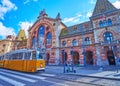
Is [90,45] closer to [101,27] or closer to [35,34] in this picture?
[101,27]

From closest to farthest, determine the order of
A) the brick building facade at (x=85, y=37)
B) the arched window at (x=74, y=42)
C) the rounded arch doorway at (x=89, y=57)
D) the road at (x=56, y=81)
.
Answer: the road at (x=56, y=81)
the brick building facade at (x=85, y=37)
the rounded arch doorway at (x=89, y=57)
the arched window at (x=74, y=42)

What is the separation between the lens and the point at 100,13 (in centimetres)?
2608

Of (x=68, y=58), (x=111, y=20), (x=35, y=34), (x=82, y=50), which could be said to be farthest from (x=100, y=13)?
(x=35, y=34)

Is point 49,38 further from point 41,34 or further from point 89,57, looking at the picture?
point 89,57

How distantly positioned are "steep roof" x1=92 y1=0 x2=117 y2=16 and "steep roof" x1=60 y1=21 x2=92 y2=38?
384 cm

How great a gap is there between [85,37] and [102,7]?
→ 8.68 metres

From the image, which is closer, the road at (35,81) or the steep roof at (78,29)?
the road at (35,81)

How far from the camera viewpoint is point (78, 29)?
106 ft

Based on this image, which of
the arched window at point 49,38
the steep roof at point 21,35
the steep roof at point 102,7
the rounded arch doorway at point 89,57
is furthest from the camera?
the steep roof at point 21,35

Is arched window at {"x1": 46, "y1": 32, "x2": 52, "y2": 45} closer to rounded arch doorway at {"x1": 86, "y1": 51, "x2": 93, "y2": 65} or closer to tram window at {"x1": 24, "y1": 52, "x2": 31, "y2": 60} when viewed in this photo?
rounded arch doorway at {"x1": 86, "y1": 51, "x2": 93, "y2": 65}

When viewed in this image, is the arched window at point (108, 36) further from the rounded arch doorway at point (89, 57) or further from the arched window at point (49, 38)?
the arched window at point (49, 38)

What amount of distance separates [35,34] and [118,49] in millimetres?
29497

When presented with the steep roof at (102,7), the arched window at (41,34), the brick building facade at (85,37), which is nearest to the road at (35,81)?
the brick building facade at (85,37)

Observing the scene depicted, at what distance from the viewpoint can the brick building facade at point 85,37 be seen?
24.0 metres
